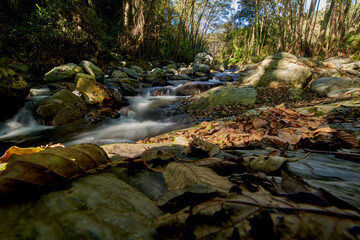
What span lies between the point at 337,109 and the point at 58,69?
426 inches

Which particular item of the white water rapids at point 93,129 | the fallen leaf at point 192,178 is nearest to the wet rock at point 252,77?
the white water rapids at point 93,129

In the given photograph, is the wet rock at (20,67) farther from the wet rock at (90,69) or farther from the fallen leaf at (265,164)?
the fallen leaf at (265,164)

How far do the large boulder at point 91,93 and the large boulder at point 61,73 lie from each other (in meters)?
2.72

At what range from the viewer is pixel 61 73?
27.4ft

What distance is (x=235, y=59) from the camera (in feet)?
92.1

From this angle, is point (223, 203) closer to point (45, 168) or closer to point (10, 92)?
point (45, 168)

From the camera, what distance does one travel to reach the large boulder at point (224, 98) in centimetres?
641

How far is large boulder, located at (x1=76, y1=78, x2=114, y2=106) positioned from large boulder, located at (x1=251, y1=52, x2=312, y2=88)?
8081 millimetres

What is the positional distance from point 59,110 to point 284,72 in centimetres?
1050

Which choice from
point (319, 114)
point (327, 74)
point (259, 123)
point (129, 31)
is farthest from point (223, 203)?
point (129, 31)

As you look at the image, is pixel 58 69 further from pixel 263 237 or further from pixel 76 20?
pixel 263 237

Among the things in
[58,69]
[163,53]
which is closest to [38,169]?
[58,69]

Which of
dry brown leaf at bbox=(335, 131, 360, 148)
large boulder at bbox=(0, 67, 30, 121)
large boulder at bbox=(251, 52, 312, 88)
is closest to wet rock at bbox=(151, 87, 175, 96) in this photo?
large boulder at bbox=(251, 52, 312, 88)

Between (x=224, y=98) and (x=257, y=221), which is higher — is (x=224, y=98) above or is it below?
below
